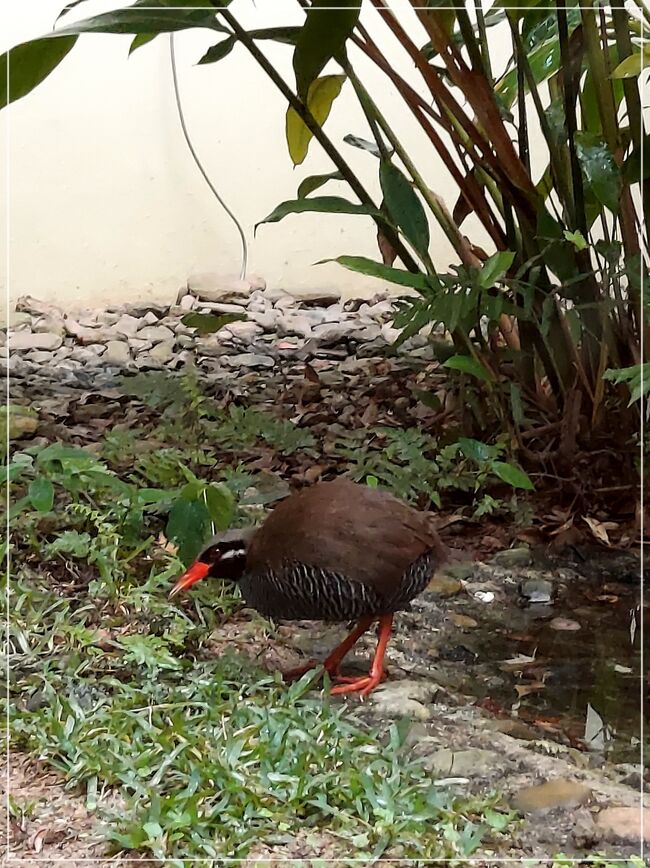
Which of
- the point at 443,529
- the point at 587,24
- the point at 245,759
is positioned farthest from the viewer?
the point at 587,24

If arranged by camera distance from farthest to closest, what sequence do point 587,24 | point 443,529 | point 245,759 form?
point 587,24 < point 443,529 < point 245,759

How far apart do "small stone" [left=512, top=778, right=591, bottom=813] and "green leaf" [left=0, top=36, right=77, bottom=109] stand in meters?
0.96

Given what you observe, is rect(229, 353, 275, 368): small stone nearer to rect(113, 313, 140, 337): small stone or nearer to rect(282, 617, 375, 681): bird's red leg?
→ rect(113, 313, 140, 337): small stone

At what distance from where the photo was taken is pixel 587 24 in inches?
47.8

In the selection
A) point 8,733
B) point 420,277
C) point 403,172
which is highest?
point 403,172

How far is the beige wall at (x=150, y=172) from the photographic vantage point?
1.13m

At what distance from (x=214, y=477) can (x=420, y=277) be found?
0.35m

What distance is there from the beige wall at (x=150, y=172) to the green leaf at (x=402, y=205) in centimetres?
4

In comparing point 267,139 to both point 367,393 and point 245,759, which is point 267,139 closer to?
point 367,393

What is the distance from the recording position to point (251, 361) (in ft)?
3.79

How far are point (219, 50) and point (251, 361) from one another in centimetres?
38

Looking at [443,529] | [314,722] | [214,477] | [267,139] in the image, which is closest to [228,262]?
[267,139]

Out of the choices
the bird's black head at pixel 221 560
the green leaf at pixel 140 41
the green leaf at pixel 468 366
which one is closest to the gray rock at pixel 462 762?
the bird's black head at pixel 221 560

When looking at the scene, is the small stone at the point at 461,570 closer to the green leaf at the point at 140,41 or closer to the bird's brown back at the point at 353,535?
the bird's brown back at the point at 353,535
